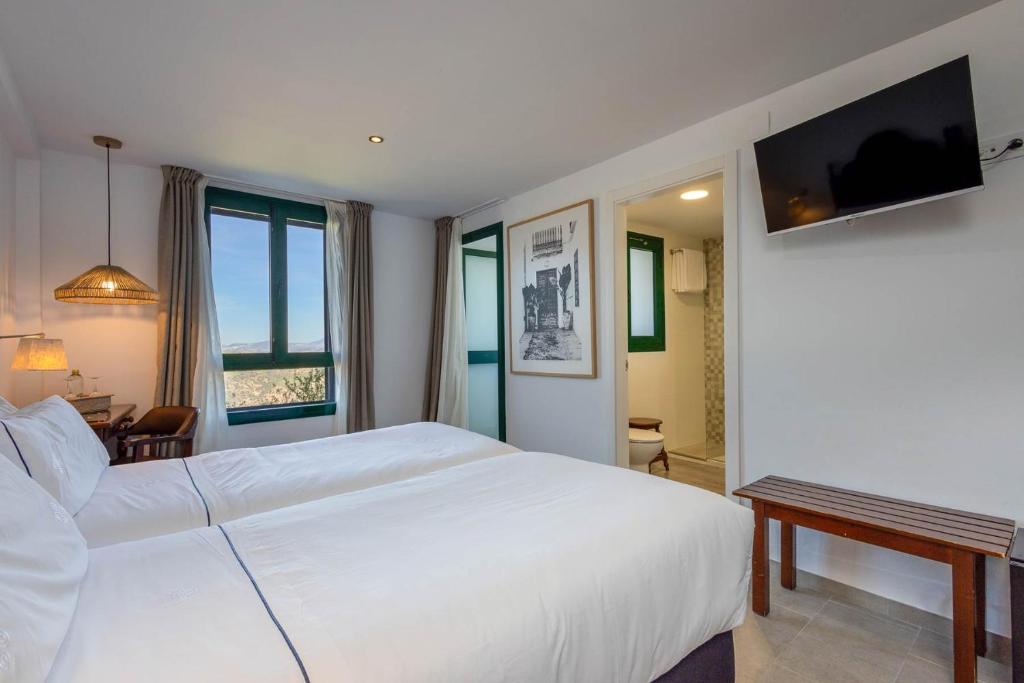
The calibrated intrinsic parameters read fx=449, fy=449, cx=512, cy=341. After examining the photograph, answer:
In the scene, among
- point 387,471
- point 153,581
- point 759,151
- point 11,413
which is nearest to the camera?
point 153,581

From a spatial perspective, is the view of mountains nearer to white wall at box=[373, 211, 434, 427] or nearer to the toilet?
white wall at box=[373, 211, 434, 427]

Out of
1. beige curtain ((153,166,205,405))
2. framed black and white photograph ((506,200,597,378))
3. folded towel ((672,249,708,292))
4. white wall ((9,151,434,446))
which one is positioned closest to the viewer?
white wall ((9,151,434,446))

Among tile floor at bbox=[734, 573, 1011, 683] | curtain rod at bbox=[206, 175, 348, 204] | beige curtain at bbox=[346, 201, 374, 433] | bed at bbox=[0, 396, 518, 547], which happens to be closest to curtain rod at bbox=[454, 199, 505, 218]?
beige curtain at bbox=[346, 201, 374, 433]

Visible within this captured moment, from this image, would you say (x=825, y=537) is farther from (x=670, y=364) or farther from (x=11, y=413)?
(x=11, y=413)

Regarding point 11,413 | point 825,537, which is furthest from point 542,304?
point 11,413

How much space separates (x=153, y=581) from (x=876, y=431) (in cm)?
279

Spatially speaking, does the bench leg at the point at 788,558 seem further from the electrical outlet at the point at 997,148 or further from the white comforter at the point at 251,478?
the electrical outlet at the point at 997,148

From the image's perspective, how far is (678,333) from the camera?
532 centimetres

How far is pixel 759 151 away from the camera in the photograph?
7.61ft

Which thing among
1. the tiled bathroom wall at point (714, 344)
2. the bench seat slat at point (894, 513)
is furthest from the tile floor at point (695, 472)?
the bench seat slat at point (894, 513)

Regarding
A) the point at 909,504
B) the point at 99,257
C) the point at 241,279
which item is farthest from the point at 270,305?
the point at 909,504

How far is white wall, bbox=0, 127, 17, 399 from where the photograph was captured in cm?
262

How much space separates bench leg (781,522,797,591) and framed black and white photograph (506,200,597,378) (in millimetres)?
1574

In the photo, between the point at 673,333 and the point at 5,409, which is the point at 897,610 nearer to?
the point at 673,333
